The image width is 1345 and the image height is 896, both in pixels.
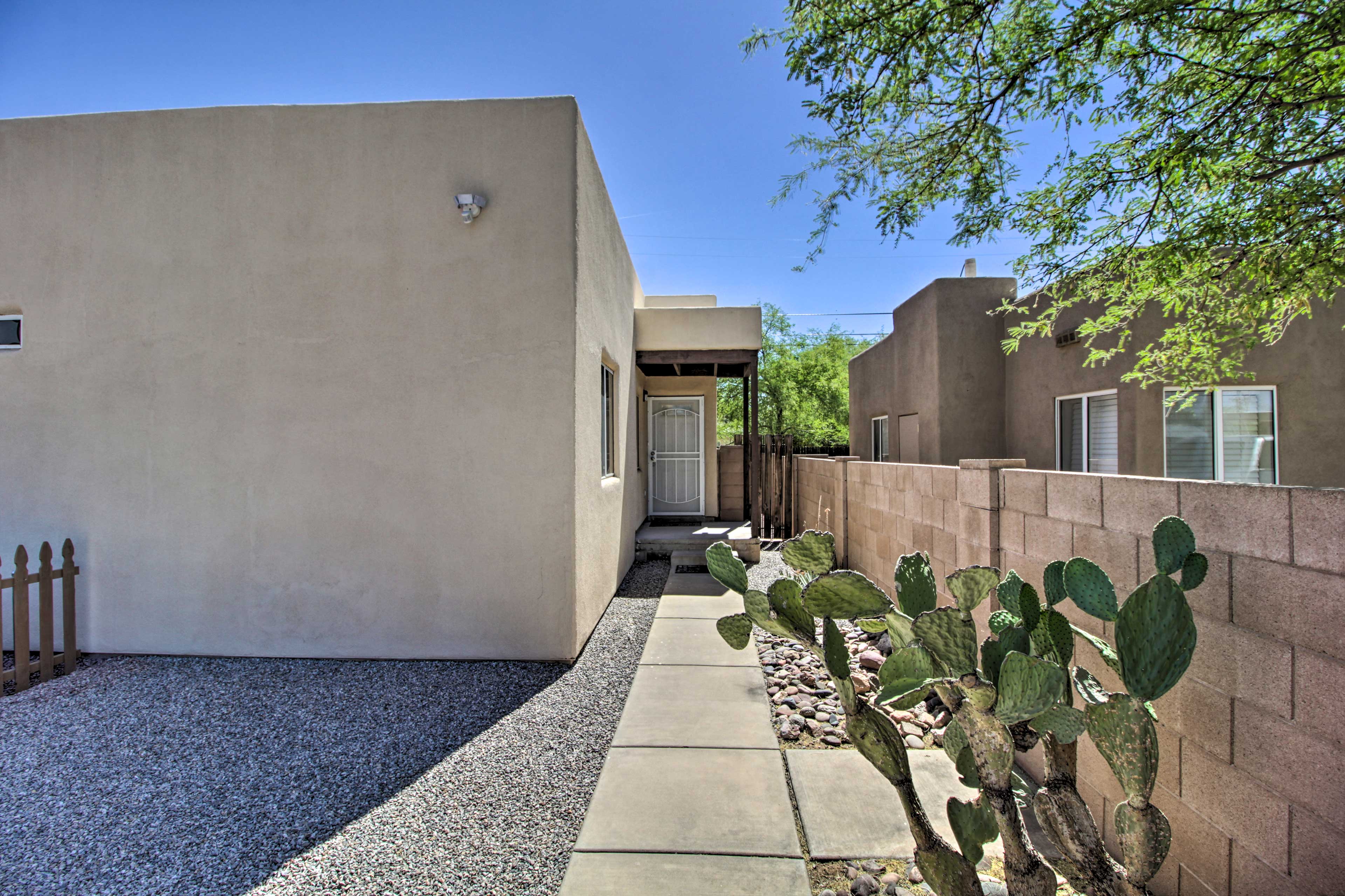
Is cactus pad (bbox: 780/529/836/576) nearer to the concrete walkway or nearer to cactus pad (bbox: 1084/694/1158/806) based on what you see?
cactus pad (bbox: 1084/694/1158/806)

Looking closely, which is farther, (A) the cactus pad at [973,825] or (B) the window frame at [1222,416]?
(B) the window frame at [1222,416]

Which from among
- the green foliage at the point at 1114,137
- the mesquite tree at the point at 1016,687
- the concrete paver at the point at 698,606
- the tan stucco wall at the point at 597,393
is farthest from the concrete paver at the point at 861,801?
the green foliage at the point at 1114,137

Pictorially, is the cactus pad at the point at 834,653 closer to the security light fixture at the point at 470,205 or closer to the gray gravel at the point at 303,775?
the gray gravel at the point at 303,775

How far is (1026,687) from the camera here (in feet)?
4.60

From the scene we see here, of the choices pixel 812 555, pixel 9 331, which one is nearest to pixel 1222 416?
pixel 812 555

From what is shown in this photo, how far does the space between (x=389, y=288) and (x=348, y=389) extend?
0.89 m

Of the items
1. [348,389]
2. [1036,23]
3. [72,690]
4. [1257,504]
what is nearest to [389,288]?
[348,389]

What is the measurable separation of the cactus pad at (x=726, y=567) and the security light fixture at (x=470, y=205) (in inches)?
147

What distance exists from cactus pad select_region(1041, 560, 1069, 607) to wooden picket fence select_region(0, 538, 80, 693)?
20.2 feet

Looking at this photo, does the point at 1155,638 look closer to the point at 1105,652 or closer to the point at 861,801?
the point at 1105,652

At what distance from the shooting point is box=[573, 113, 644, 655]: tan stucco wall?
4707 mm

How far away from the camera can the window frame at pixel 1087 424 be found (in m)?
7.07

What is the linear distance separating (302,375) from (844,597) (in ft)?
15.4

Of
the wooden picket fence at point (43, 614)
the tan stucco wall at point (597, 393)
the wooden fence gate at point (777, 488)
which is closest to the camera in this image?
the wooden picket fence at point (43, 614)
